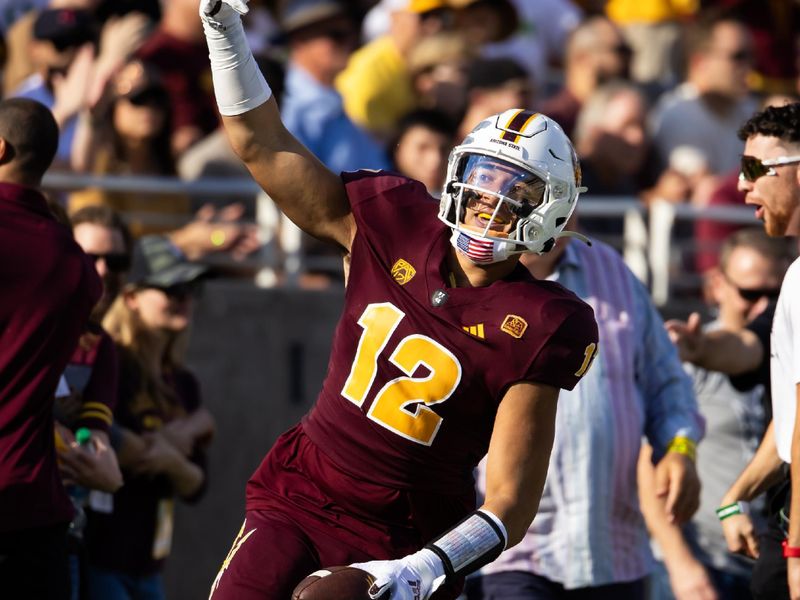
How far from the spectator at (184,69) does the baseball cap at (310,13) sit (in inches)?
21.7

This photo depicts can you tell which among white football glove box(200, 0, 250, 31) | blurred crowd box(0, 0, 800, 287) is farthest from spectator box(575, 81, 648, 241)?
white football glove box(200, 0, 250, 31)

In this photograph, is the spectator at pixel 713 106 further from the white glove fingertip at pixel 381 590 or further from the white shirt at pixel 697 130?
the white glove fingertip at pixel 381 590

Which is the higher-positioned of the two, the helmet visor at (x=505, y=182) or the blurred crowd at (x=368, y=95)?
the helmet visor at (x=505, y=182)

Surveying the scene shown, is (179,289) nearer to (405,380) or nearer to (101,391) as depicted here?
(101,391)

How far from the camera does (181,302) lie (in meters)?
7.30

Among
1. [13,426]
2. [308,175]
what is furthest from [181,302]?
[308,175]

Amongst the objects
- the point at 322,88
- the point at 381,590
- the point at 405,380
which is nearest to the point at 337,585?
the point at 381,590

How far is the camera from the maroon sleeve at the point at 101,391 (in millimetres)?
6027

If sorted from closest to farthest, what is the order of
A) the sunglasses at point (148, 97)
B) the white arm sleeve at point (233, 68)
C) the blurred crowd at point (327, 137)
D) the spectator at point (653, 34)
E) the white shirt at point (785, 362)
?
1. the white arm sleeve at point (233, 68)
2. the white shirt at point (785, 362)
3. the blurred crowd at point (327, 137)
4. the sunglasses at point (148, 97)
5. the spectator at point (653, 34)

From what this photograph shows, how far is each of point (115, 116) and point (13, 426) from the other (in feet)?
13.2

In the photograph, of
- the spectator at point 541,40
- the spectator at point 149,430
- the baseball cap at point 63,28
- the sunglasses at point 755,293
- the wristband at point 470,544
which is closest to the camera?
the wristband at point 470,544

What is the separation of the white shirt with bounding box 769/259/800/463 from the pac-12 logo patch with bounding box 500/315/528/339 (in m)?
0.92

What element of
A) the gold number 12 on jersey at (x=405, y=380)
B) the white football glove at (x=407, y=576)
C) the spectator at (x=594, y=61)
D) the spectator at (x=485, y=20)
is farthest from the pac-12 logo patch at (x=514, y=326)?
the spectator at (x=485, y=20)

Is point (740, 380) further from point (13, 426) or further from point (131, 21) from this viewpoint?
point (131, 21)
